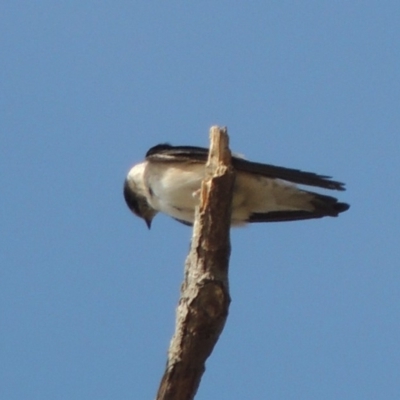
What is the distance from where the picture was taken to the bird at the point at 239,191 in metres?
6.47

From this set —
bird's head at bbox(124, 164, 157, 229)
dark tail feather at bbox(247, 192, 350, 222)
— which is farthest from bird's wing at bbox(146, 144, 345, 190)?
bird's head at bbox(124, 164, 157, 229)

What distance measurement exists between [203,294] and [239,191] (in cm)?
225

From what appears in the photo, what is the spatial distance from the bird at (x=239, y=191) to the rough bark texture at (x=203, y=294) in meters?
1.49

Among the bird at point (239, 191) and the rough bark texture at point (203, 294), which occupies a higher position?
the bird at point (239, 191)

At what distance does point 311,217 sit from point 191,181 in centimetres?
103

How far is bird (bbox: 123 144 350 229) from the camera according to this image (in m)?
6.47

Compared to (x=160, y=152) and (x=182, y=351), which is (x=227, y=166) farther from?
A: (x=160, y=152)

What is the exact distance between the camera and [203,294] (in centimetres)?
435

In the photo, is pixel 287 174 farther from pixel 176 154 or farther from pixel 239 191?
pixel 176 154

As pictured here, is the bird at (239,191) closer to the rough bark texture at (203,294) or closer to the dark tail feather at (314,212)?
the dark tail feather at (314,212)

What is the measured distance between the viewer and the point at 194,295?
14.3 feet

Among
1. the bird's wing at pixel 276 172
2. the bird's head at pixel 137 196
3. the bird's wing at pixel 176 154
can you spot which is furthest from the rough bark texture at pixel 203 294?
the bird's head at pixel 137 196

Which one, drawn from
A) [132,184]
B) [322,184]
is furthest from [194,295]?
[132,184]

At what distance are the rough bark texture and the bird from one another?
4.89 ft
